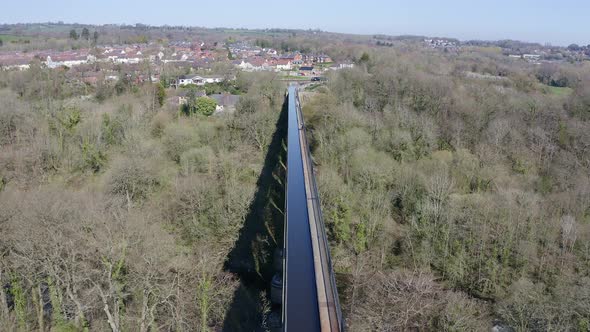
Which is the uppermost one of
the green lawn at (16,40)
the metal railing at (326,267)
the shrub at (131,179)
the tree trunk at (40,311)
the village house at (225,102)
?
the green lawn at (16,40)

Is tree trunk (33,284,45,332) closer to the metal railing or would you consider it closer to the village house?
the metal railing

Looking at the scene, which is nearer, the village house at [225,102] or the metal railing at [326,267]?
the metal railing at [326,267]

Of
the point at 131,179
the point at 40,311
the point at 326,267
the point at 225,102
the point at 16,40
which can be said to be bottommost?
the point at 40,311

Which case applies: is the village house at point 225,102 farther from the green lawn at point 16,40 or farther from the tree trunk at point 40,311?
the green lawn at point 16,40

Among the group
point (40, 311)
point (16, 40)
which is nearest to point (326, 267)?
point (40, 311)

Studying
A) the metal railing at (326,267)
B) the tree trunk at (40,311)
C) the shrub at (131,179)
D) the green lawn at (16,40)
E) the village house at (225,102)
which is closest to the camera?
the metal railing at (326,267)

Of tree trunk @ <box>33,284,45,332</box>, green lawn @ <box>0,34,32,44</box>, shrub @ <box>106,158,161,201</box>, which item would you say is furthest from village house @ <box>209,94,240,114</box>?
green lawn @ <box>0,34,32,44</box>

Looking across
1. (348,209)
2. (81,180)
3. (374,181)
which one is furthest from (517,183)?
(81,180)

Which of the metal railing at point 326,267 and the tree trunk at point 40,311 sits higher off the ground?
the metal railing at point 326,267

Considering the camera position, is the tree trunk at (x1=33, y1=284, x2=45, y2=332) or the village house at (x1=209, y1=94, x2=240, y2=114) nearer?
the tree trunk at (x1=33, y1=284, x2=45, y2=332)

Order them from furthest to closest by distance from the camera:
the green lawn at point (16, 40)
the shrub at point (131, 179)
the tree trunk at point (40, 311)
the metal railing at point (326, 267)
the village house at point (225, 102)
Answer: the green lawn at point (16, 40) < the village house at point (225, 102) < the shrub at point (131, 179) < the tree trunk at point (40, 311) < the metal railing at point (326, 267)

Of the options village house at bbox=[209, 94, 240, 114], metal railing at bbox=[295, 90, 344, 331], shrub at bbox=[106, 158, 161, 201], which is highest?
village house at bbox=[209, 94, 240, 114]

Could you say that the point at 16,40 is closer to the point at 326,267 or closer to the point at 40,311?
the point at 40,311

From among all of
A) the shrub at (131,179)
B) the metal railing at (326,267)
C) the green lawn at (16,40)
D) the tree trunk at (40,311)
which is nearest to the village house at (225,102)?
the shrub at (131,179)
